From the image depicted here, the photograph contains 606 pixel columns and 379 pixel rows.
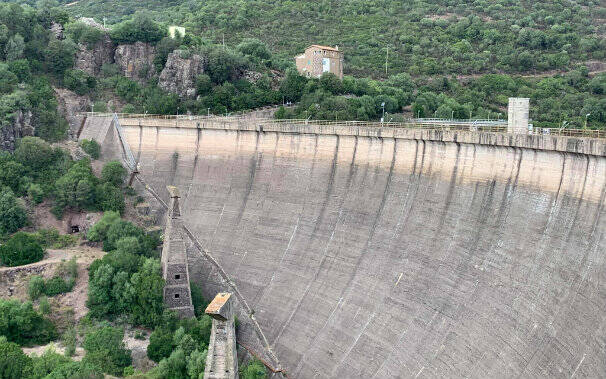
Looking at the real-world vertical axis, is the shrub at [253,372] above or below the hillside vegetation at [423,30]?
below

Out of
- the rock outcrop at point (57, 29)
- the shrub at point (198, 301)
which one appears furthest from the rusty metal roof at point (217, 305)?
the rock outcrop at point (57, 29)

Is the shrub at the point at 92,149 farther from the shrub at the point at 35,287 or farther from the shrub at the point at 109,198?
the shrub at the point at 35,287

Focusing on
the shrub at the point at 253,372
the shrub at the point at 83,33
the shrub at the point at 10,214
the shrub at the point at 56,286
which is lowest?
the shrub at the point at 253,372

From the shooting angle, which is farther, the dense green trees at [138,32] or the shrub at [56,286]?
the dense green trees at [138,32]

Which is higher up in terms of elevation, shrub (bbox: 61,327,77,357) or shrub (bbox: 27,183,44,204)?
shrub (bbox: 27,183,44,204)

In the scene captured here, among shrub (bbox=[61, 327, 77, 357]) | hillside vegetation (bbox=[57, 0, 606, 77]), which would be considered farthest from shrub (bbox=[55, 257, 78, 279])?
hillside vegetation (bbox=[57, 0, 606, 77])

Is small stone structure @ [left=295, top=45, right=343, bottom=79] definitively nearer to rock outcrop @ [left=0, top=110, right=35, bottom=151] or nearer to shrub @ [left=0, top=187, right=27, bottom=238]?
rock outcrop @ [left=0, top=110, right=35, bottom=151]

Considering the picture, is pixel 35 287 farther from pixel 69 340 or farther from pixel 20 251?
pixel 69 340
